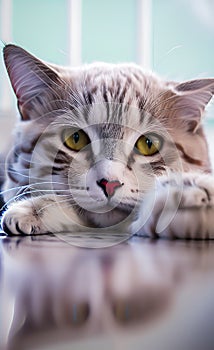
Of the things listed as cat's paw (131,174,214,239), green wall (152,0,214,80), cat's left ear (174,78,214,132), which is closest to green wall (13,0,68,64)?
green wall (152,0,214,80)

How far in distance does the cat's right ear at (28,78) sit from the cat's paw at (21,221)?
327mm

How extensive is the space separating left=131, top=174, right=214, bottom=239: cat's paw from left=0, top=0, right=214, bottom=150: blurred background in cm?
118

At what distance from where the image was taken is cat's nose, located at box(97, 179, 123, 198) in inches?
37.7

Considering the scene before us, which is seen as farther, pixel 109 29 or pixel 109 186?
pixel 109 29

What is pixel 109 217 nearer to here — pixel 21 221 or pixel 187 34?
pixel 21 221

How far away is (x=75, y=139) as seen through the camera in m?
1.11

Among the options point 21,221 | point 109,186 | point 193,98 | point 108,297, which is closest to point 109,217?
point 109,186

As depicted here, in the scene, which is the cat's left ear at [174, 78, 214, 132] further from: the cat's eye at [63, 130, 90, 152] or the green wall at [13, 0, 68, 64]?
the green wall at [13, 0, 68, 64]

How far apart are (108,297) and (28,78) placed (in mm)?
803

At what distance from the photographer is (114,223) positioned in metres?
1.03

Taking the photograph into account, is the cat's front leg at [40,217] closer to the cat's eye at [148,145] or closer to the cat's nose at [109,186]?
the cat's nose at [109,186]

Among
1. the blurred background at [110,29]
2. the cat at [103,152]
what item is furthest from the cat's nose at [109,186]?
the blurred background at [110,29]

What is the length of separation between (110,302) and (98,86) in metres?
0.80

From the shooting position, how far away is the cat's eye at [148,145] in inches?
43.1
